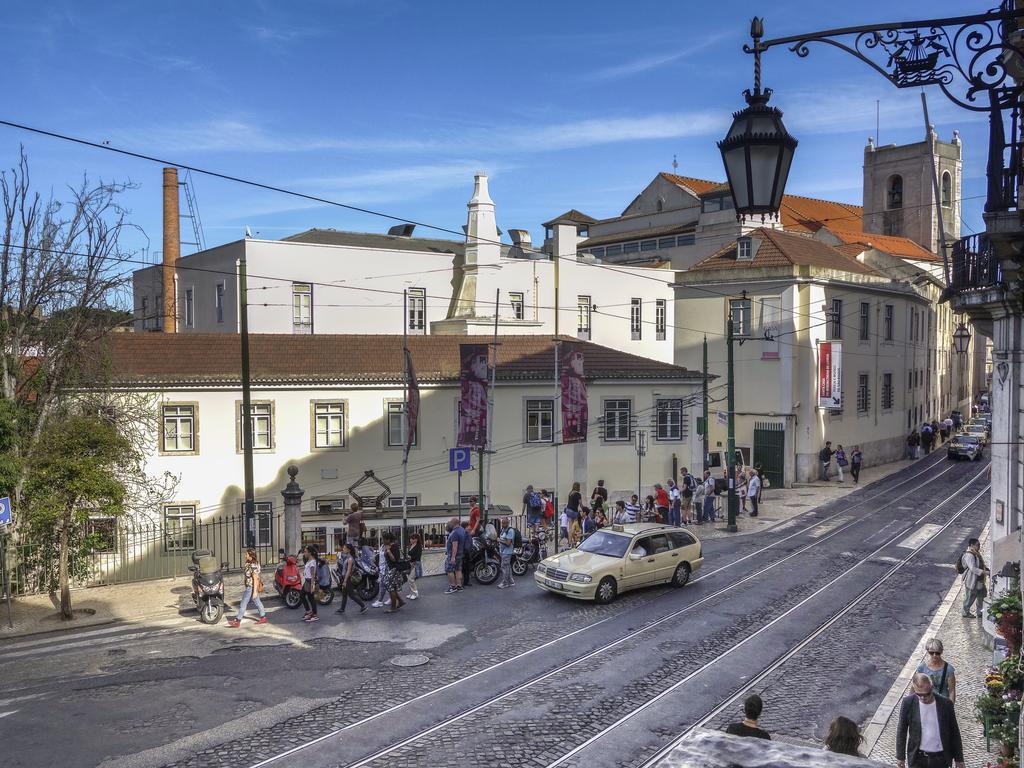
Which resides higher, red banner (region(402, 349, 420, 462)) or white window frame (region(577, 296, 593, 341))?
white window frame (region(577, 296, 593, 341))

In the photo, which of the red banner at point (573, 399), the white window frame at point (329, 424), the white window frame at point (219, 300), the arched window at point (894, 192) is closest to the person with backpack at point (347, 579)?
the red banner at point (573, 399)

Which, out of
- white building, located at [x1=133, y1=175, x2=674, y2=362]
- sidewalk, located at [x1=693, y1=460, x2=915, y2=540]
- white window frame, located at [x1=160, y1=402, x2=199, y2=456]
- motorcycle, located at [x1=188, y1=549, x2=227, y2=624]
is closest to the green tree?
motorcycle, located at [x1=188, y1=549, x2=227, y2=624]

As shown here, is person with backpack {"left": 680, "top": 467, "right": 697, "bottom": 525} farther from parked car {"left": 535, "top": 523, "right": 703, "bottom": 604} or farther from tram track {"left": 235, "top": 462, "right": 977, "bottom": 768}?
parked car {"left": 535, "top": 523, "right": 703, "bottom": 604}

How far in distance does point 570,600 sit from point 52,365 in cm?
1394

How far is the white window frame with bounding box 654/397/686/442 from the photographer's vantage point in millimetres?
34562

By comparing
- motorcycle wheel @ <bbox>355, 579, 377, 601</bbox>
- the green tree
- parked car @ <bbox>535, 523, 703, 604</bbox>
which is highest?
the green tree

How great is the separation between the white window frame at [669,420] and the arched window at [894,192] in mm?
51686

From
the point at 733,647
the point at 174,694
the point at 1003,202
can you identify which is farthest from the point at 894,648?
the point at 174,694

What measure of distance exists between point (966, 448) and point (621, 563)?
3612 cm

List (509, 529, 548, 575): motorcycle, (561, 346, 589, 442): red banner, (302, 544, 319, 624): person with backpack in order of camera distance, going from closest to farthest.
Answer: (302, 544, 319, 624): person with backpack
(509, 529, 548, 575): motorcycle
(561, 346, 589, 442): red banner

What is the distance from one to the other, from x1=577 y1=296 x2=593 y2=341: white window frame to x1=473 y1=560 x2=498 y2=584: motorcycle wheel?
3102 centimetres

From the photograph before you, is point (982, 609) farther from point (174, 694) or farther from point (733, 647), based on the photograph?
point (174, 694)

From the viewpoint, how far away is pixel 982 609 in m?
17.7

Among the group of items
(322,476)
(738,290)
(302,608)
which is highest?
(738,290)
